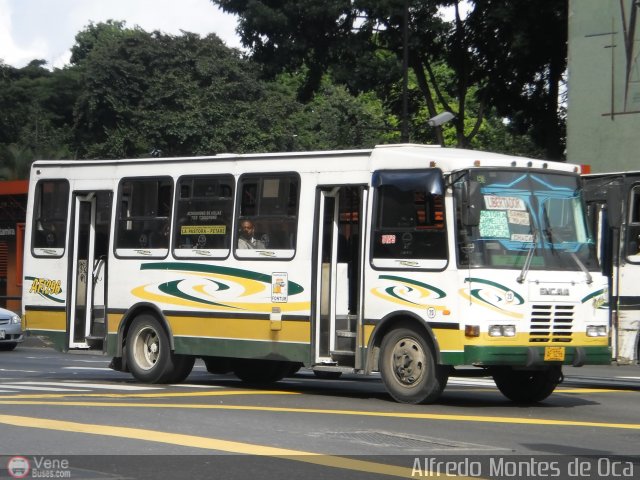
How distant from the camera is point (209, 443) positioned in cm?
1092

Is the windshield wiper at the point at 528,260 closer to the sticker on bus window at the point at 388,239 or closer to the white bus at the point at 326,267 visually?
the white bus at the point at 326,267

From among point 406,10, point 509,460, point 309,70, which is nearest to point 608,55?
point 406,10

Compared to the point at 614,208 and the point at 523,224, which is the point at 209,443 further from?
the point at 614,208

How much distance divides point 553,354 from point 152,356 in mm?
5890

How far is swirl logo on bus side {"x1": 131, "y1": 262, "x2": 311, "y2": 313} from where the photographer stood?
16812 mm

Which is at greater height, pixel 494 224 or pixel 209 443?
pixel 494 224

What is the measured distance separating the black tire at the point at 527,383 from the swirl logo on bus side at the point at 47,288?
6499 millimetres

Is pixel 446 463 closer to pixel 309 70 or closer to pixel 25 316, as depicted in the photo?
pixel 25 316

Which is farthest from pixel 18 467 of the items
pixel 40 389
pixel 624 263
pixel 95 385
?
pixel 624 263

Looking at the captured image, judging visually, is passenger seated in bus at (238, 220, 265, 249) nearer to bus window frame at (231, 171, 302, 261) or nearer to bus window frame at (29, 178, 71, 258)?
bus window frame at (231, 171, 302, 261)

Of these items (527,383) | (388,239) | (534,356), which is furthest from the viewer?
(527,383)

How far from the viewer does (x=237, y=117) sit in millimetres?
71000

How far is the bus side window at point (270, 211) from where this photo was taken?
16.7 metres

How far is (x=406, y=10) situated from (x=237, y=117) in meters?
37.6
